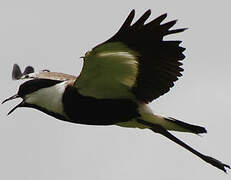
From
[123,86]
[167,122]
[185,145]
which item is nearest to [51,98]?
[123,86]

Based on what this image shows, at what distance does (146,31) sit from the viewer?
1220 cm

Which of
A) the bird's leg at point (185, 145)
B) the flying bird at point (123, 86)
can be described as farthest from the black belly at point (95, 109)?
the bird's leg at point (185, 145)

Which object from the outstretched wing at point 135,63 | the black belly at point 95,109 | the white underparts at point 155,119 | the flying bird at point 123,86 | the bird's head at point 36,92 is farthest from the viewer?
the bird's head at point 36,92

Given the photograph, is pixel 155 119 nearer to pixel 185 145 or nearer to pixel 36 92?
pixel 185 145

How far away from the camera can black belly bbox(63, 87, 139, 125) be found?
13.1 metres

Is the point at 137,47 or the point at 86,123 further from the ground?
the point at 137,47

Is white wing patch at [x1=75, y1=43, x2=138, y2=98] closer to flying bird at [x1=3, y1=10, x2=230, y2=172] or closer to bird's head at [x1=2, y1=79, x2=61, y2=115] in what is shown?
flying bird at [x1=3, y1=10, x2=230, y2=172]

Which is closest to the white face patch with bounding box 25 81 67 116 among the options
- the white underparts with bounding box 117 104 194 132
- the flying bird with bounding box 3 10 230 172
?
the flying bird with bounding box 3 10 230 172

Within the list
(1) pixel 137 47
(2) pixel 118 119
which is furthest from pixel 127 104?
(1) pixel 137 47

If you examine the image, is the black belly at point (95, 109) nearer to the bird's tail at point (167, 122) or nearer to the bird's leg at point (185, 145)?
the bird's tail at point (167, 122)

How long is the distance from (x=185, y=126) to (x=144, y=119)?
1.75 feet

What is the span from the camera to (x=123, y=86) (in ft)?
42.6

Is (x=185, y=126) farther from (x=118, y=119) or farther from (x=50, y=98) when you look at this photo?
(x=50, y=98)

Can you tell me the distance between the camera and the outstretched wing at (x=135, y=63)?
1212cm
